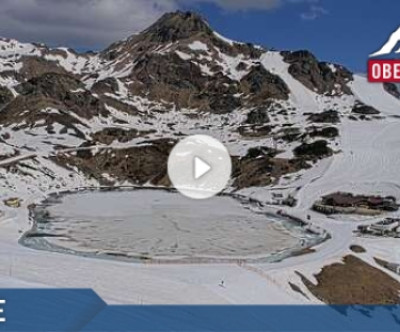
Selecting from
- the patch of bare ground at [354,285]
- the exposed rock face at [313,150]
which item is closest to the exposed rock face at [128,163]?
the exposed rock face at [313,150]

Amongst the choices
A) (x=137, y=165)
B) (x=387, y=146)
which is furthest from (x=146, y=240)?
(x=387, y=146)

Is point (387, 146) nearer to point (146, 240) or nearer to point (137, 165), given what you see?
point (137, 165)

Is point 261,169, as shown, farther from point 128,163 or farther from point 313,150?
point 128,163

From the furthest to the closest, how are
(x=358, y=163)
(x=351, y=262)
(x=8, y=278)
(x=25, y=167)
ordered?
(x=358, y=163), (x=25, y=167), (x=351, y=262), (x=8, y=278)

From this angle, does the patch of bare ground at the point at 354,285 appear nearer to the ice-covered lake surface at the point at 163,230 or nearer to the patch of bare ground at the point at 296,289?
the patch of bare ground at the point at 296,289

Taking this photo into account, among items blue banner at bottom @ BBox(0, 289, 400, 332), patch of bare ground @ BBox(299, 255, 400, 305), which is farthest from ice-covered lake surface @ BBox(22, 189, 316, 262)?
blue banner at bottom @ BBox(0, 289, 400, 332)

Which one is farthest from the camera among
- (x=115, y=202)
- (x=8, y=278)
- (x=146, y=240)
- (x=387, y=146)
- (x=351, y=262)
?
(x=387, y=146)

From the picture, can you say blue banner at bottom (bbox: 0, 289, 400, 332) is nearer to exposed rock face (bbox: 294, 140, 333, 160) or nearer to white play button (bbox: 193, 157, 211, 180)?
white play button (bbox: 193, 157, 211, 180)
